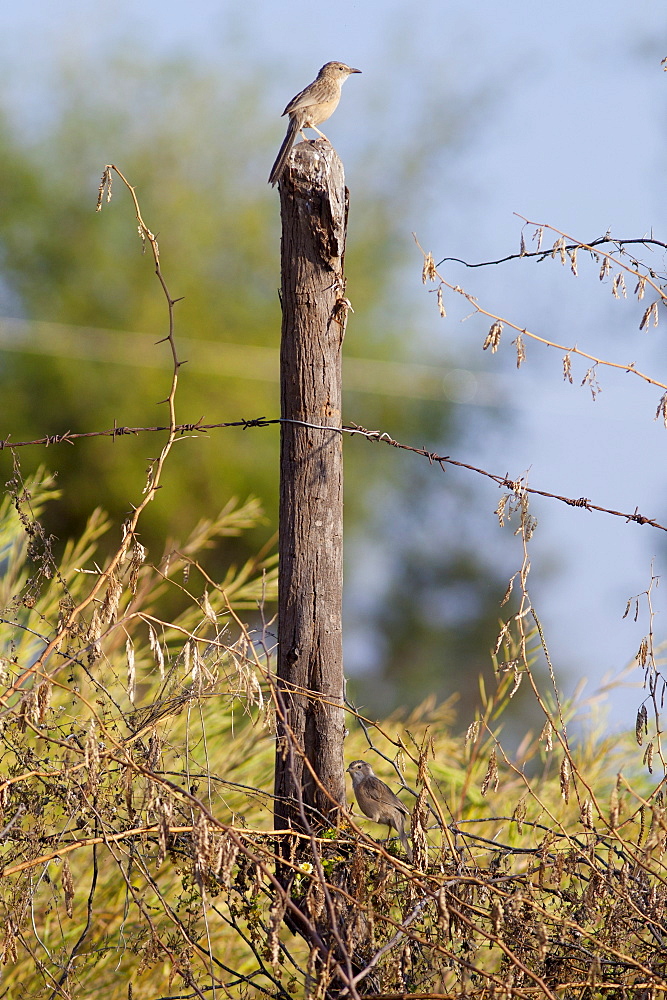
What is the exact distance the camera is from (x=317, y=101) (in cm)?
252

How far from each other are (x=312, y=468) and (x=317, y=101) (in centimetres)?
109

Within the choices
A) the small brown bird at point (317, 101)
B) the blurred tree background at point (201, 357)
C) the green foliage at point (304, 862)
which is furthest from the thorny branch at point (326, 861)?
the blurred tree background at point (201, 357)

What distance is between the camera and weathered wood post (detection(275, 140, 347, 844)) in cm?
200

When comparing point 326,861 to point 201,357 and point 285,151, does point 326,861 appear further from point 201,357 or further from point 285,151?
point 201,357

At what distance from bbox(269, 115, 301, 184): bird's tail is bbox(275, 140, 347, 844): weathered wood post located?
0.05 metres

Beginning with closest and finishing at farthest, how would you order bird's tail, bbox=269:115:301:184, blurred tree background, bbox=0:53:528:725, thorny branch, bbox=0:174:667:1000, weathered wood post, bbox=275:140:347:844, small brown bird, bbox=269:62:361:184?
thorny branch, bbox=0:174:667:1000 → weathered wood post, bbox=275:140:347:844 → bird's tail, bbox=269:115:301:184 → small brown bird, bbox=269:62:361:184 → blurred tree background, bbox=0:53:528:725

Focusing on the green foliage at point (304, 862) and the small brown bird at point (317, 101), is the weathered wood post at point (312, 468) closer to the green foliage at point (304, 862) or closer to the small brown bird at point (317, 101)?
the green foliage at point (304, 862)

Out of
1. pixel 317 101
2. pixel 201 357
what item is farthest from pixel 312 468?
pixel 201 357

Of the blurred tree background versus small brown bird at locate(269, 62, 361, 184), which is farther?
the blurred tree background

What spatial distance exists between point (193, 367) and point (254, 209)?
269cm

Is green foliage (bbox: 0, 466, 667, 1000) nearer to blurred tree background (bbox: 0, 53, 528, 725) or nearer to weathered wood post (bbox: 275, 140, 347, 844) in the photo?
weathered wood post (bbox: 275, 140, 347, 844)

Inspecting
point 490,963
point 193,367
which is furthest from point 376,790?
point 193,367

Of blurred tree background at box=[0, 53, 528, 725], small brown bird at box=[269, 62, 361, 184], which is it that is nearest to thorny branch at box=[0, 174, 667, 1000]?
small brown bird at box=[269, 62, 361, 184]

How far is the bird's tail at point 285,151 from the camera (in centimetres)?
211
